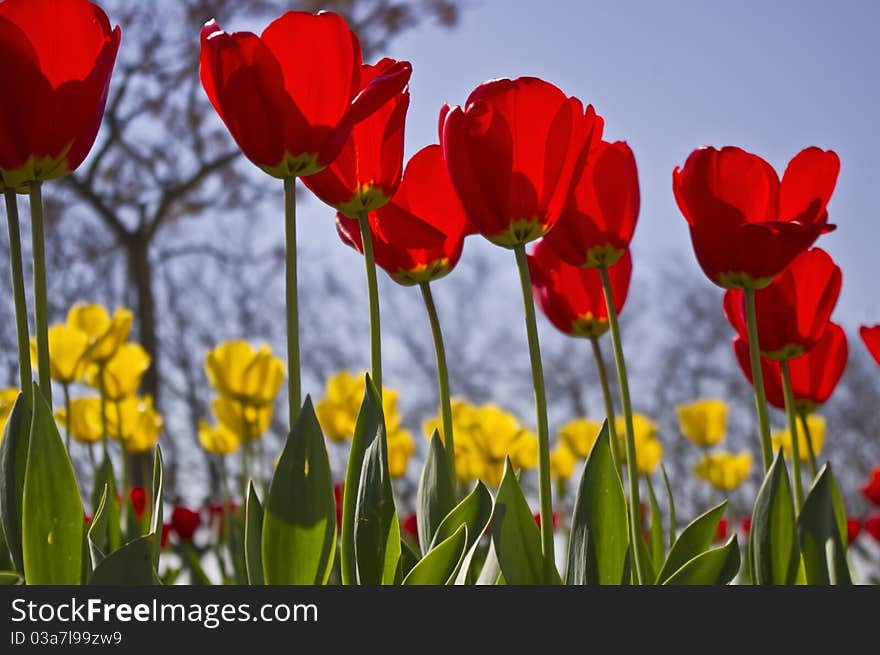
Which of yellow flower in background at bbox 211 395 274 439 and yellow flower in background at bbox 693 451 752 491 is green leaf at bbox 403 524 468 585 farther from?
yellow flower in background at bbox 693 451 752 491

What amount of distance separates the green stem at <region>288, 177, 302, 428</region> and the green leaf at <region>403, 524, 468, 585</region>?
74 millimetres

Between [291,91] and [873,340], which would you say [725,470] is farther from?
[291,91]

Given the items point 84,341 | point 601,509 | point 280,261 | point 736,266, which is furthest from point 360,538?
point 280,261

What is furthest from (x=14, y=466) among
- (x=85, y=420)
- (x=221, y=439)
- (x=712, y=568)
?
(x=221, y=439)

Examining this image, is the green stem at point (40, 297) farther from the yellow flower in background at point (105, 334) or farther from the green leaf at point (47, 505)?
the yellow flower in background at point (105, 334)

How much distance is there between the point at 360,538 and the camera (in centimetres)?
41

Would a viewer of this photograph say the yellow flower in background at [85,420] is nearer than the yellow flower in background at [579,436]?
Yes

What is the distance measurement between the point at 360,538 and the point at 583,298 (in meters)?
0.25

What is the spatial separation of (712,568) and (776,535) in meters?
0.06

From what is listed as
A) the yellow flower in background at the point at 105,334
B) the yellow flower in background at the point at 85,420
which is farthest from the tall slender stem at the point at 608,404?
the yellow flower in background at the point at 85,420

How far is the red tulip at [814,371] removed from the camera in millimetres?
604

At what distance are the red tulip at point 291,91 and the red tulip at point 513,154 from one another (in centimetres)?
4

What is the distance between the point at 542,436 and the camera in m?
0.39

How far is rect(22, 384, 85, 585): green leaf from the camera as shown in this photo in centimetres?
36
